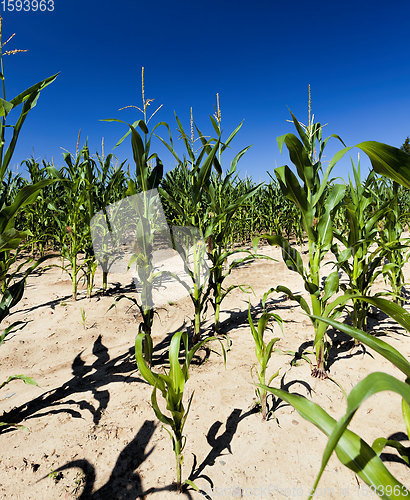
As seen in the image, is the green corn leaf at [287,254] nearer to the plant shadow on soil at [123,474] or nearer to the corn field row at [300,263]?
the corn field row at [300,263]

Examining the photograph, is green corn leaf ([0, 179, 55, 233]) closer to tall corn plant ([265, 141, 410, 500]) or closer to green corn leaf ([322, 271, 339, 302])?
tall corn plant ([265, 141, 410, 500])

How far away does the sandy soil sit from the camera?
104 centimetres

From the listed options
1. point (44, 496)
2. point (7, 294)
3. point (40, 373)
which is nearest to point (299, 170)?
point (7, 294)

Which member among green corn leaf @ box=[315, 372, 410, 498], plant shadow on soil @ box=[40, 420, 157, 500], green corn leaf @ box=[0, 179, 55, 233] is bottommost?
plant shadow on soil @ box=[40, 420, 157, 500]

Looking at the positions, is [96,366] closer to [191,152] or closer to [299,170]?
[191,152]

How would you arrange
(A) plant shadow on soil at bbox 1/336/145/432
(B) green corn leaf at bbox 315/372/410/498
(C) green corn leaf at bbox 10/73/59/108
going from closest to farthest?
(B) green corn leaf at bbox 315/372/410/498 < (C) green corn leaf at bbox 10/73/59/108 < (A) plant shadow on soil at bbox 1/336/145/432

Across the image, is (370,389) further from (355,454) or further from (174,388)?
(174,388)

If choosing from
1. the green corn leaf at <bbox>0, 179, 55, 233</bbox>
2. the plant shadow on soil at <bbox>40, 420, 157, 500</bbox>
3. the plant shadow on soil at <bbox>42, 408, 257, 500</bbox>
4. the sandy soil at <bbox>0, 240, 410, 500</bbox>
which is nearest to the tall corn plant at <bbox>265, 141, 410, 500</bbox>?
the sandy soil at <bbox>0, 240, 410, 500</bbox>

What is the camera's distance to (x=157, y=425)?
1.33 metres

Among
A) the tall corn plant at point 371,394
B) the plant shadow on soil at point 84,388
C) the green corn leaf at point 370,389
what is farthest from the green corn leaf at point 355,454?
the plant shadow on soil at point 84,388

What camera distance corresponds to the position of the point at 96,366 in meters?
1.92

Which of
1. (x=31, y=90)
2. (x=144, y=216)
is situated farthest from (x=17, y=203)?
(x=144, y=216)

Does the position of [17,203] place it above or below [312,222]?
above

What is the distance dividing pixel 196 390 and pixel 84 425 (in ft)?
1.96
